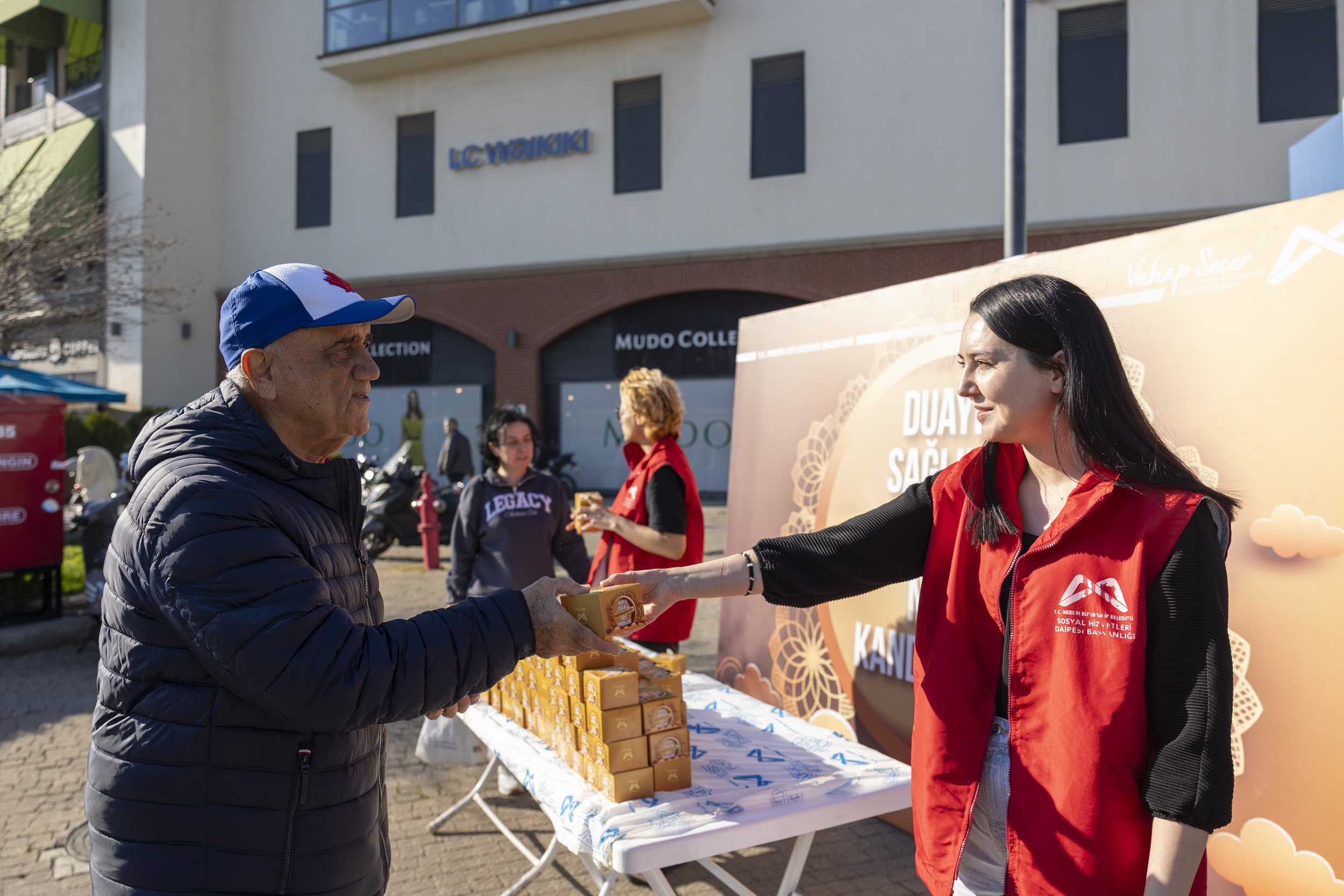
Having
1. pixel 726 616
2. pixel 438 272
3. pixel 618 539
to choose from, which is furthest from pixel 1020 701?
pixel 438 272

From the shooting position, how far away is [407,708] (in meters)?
1.56

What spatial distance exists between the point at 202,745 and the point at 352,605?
1.19ft

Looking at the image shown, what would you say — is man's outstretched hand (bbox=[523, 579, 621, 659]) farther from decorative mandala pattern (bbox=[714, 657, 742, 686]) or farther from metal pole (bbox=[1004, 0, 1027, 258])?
metal pole (bbox=[1004, 0, 1027, 258])

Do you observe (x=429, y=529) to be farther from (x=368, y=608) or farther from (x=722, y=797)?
(x=368, y=608)

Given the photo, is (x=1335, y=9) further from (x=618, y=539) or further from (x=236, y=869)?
(x=236, y=869)

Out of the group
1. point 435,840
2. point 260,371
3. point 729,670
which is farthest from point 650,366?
point 260,371

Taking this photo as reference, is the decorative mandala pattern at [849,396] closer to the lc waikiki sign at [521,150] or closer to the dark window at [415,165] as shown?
the lc waikiki sign at [521,150]

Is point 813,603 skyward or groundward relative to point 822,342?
groundward

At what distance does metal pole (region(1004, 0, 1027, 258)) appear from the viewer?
516 cm

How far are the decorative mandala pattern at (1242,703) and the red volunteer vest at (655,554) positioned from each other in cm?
201

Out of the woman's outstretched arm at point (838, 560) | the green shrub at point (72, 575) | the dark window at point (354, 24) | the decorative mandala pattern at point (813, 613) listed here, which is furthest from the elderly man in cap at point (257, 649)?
the dark window at point (354, 24)

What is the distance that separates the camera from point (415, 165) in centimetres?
1972

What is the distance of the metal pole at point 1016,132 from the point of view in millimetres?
5156

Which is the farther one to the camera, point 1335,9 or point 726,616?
point 1335,9
